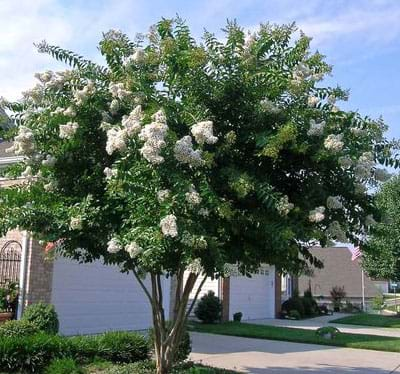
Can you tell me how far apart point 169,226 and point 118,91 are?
91.2 inches

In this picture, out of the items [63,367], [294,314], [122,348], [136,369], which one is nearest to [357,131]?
[136,369]

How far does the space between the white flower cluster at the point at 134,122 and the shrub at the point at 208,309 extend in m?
16.1

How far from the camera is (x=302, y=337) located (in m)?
18.5

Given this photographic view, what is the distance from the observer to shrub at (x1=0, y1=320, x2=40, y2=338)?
1138 centimetres

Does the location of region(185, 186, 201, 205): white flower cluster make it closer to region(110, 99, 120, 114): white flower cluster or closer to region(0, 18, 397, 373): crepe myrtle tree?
region(0, 18, 397, 373): crepe myrtle tree

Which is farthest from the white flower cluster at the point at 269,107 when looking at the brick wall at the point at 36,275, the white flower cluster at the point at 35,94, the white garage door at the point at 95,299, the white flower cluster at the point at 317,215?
the white garage door at the point at 95,299

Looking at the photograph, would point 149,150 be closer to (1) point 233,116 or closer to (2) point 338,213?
(1) point 233,116

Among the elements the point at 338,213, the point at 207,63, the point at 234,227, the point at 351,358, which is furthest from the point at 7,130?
the point at 351,358

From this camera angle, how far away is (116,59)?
8039 mm

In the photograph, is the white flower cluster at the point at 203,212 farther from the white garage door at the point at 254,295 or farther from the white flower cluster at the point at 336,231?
the white garage door at the point at 254,295

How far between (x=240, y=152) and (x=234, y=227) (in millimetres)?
985

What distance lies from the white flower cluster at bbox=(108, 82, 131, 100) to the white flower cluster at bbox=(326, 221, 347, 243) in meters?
3.00

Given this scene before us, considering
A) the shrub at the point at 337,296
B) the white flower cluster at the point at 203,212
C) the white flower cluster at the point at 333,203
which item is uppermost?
the white flower cluster at the point at 333,203

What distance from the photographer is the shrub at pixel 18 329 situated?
37.3 feet
